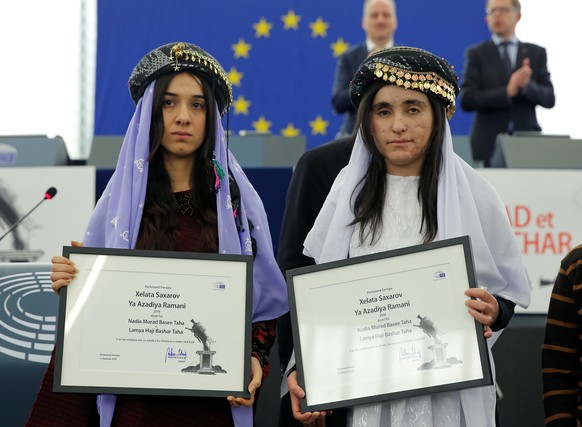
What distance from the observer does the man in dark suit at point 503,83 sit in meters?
6.05

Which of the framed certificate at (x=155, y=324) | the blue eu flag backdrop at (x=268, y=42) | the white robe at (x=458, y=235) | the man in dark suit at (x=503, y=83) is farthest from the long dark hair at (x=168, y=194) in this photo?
the blue eu flag backdrop at (x=268, y=42)

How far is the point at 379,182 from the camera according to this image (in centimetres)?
261

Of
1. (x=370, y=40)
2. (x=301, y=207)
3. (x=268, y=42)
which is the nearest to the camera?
(x=301, y=207)

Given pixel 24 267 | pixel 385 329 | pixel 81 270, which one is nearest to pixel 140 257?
pixel 81 270

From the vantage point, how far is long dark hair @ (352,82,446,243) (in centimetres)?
252

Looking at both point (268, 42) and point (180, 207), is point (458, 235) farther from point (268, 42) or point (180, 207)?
point (268, 42)

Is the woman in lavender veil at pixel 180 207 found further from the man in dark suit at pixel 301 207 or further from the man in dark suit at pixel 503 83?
the man in dark suit at pixel 503 83

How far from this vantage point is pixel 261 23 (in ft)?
26.0

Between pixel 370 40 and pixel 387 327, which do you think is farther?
pixel 370 40

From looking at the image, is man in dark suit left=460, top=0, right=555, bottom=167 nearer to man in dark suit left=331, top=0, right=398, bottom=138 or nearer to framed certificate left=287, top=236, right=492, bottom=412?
man in dark suit left=331, top=0, right=398, bottom=138

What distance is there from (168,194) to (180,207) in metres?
0.05

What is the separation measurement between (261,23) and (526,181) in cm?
402

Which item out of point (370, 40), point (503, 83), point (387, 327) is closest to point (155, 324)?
point (387, 327)
